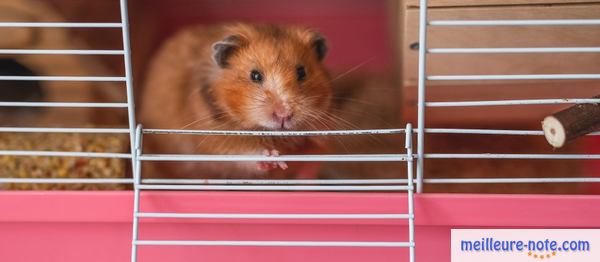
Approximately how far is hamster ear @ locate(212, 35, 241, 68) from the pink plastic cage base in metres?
0.62

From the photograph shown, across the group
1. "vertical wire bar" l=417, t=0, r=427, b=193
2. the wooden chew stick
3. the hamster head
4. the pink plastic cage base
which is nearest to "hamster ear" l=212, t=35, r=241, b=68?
the hamster head

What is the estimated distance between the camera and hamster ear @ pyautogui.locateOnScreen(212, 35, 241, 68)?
6.88 ft

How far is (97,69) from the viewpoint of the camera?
8.89 ft

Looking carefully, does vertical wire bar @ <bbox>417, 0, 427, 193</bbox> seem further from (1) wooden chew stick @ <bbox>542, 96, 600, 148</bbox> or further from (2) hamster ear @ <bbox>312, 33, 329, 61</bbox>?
(2) hamster ear @ <bbox>312, 33, 329, 61</bbox>

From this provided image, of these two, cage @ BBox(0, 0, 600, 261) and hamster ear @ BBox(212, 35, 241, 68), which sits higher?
hamster ear @ BBox(212, 35, 241, 68)

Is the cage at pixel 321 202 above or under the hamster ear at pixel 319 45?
under

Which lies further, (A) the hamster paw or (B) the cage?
(A) the hamster paw

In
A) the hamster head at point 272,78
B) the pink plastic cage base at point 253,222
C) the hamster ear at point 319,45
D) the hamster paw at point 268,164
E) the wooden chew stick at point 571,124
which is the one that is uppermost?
the hamster ear at point 319,45

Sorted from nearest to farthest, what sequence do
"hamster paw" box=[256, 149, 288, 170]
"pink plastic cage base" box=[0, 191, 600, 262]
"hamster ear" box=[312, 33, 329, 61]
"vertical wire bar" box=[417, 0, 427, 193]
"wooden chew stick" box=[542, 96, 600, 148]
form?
"wooden chew stick" box=[542, 96, 600, 148], "vertical wire bar" box=[417, 0, 427, 193], "pink plastic cage base" box=[0, 191, 600, 262], "hamster paw" box=[256, 149, 288, 170], "hamster ear" box=[312, 33, 329, 61]

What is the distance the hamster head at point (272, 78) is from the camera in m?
1.93

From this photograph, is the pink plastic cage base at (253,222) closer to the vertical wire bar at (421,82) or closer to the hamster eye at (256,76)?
the vertical wire bar at (421,82)

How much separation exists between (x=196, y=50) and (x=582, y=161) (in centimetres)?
172

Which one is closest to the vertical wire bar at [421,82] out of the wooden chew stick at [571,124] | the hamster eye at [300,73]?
the wooden chew stick at [571,124]

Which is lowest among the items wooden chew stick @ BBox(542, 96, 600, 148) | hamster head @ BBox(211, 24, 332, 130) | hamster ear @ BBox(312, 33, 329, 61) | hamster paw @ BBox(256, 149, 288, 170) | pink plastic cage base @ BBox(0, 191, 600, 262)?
pink plastic cage base @ BBox(0, 191, 600, 262)
